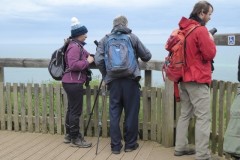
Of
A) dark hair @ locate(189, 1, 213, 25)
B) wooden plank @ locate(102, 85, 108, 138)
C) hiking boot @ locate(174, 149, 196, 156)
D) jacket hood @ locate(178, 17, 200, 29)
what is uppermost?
dark hair @ locate(189, 1, 213, 25)

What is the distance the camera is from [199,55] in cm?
487

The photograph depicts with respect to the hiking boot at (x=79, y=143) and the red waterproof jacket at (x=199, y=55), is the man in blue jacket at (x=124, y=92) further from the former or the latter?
the red waterproof jacket at (x=199, y=55)

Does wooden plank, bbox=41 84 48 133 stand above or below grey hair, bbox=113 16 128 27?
below

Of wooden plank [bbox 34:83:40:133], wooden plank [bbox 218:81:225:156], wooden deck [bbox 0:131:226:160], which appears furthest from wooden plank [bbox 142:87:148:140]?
wooden plank [bbox 34:83:40:133]

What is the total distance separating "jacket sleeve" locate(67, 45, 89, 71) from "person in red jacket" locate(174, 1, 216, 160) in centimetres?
137

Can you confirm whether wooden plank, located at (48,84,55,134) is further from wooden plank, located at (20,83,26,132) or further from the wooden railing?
wooden plank, located at (20,83,26,132)

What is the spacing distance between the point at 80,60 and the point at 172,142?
1.71 metres

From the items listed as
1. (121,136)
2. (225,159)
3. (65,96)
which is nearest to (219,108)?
(225,159)

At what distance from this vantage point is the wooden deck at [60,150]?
5.48 metres

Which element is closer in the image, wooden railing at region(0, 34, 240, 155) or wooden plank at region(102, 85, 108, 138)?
wooden railing at region(0, 34, 240, 155)

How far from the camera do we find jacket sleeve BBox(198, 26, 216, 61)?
4742 mm

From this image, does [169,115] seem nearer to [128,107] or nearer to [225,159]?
[128,107]

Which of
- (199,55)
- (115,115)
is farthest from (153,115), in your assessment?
(199,55)

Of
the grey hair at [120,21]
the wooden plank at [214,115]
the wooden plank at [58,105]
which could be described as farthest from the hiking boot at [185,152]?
the wooden plank at [58,105]
